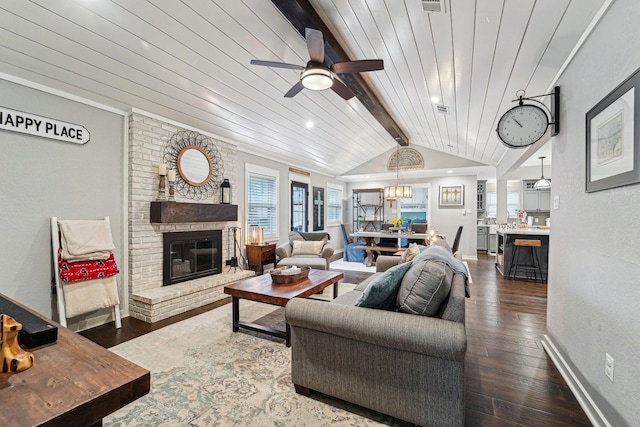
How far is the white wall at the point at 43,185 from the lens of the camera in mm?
2615

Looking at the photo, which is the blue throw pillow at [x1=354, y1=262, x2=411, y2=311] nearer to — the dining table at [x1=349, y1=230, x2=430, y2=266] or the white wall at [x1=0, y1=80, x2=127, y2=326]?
the white wall at [x1=0, y1=80, x2=127, y2=326]

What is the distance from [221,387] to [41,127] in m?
2.95

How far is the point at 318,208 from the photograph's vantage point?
25.4 ft

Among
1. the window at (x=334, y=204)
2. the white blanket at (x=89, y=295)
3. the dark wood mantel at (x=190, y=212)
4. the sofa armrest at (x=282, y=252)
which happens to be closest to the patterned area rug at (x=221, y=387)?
the white blanket at (x=89, y=295)

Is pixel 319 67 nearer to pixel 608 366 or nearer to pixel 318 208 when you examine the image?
pixel 608 366

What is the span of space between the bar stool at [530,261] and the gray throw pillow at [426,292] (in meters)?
4.43

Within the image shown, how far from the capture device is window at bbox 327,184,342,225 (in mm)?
8375

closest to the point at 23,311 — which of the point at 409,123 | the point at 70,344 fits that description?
the point at 70,344

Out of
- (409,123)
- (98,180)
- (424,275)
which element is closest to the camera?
(424,275)

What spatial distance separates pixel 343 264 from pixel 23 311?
614cm

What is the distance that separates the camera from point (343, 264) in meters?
7.00

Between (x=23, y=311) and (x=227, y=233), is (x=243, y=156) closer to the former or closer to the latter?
(x=227, y=233)

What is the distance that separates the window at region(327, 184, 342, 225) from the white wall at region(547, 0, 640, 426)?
6.03m

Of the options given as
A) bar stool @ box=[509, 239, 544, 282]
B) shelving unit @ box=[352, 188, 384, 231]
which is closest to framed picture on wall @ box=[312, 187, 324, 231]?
shelving unit @ box=[352, 188, 384, 231]
